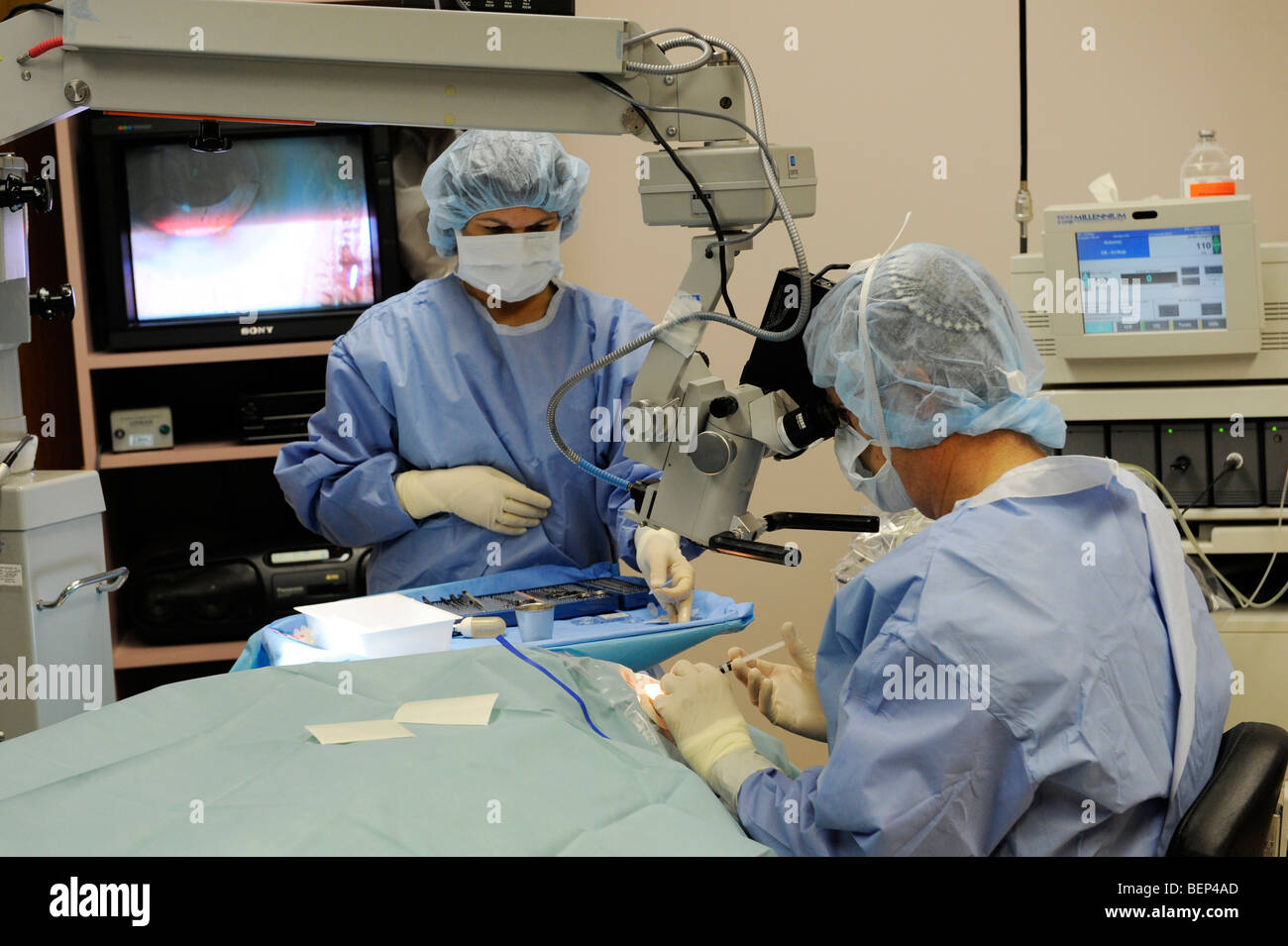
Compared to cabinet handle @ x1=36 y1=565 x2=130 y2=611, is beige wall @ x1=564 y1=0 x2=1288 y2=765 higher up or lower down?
higher up

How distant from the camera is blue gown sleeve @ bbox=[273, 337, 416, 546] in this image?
1.99 metres

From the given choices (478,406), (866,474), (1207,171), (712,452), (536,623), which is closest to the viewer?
(712,452)

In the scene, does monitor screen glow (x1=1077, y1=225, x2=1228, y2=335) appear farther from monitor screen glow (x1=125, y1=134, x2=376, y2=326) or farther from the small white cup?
monitor screen glow (x1=125, y1=134, x2=376, y2=326)

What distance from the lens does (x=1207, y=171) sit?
2480 mm

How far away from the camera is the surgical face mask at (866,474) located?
1.32 m

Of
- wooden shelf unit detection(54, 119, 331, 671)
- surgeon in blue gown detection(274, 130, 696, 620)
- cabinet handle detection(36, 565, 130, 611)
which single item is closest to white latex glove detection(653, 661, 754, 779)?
surgeon in blue gown detection(274, 130, 696, 620)

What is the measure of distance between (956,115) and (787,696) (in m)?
1.99

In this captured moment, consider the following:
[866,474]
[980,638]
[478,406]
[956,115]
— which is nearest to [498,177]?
[478,406]

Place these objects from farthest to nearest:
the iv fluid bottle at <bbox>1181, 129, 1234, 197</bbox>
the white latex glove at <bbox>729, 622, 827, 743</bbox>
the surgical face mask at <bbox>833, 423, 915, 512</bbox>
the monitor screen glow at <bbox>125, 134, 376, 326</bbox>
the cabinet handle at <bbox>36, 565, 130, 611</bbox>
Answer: the monitor screen glow at <bbox>125, 134, 376, 326</bbox> < the iv fluid bottle at <bbox>1181, 129, 1234, 197</bbox> < the cabinet handle at <bbox>36, 565, 130, 611</bbox> < the white latex glove at <bbox>729, 622, 827, 743</bbox> < the surgical face mask at <bbox>833, 423, 915, 512</bbox>

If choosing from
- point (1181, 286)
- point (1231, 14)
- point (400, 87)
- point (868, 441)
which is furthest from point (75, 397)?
point (1231, 14)

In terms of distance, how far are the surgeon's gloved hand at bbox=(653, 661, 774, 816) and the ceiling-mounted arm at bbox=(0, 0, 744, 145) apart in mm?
616

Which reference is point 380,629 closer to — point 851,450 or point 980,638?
point 851,450

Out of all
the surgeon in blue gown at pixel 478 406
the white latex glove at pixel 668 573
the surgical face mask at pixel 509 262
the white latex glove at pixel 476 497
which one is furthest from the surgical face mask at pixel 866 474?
the surgical face mask at pixel 509 262

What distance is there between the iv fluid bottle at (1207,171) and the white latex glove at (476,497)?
135cm
